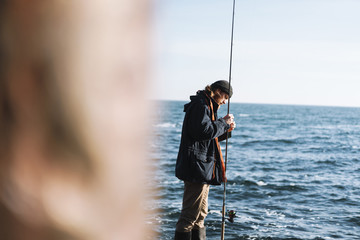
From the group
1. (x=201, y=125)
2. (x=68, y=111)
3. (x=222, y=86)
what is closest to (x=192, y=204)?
(x=201, y=125)

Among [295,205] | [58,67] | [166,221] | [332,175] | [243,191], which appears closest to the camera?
[58,67]

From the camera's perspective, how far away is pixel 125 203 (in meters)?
0.36

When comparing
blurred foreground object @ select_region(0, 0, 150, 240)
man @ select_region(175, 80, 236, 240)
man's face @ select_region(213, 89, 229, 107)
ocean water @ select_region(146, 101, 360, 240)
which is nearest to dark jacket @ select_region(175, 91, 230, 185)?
man @ select_region(175, 80, 236, 240)

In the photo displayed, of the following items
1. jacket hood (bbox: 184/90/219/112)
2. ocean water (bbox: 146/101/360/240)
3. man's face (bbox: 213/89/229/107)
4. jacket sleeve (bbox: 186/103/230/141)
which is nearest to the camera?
jacket sleeve (bbox: 186/103/230/141)

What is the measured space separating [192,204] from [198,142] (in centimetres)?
73

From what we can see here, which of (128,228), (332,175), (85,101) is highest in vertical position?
(85,101)

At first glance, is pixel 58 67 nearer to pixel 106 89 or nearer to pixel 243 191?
pixel 106 89

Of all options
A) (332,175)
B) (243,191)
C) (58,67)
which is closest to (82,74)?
(58,67)

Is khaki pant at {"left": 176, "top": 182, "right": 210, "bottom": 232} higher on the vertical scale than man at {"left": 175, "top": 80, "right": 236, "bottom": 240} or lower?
lower

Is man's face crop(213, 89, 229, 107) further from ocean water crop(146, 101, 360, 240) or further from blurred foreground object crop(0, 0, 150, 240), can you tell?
blurred foreground object crop(0, 0, 150, 240)

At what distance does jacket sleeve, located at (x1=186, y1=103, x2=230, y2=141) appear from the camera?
174 inches

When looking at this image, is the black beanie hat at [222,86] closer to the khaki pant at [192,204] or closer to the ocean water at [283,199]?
the khaki pant at [192,204]

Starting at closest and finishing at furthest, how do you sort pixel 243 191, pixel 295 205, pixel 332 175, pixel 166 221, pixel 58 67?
pixel 58 67 → pixel 166 221 → pixel 295 205 → pixel 243 191 → pixel 332 175

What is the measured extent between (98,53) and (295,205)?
1787 centimetres
